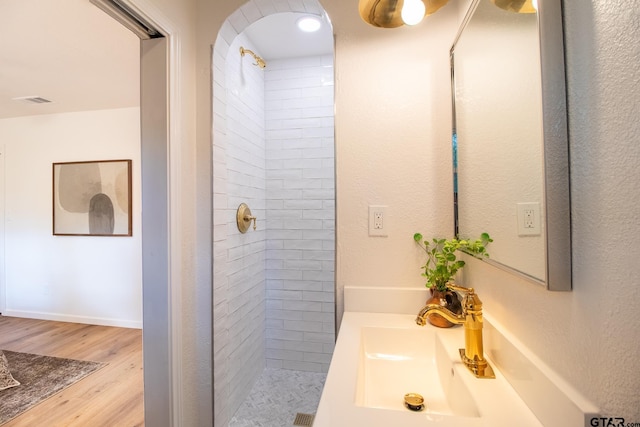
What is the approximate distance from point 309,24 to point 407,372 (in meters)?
2.04

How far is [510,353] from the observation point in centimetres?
75

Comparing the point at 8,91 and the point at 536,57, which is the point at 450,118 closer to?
the point at 536,57

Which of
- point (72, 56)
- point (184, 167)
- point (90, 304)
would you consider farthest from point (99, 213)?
point (184, 167)

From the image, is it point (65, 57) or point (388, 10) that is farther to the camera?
point (65, 57)

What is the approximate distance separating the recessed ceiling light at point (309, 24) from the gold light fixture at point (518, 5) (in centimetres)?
132

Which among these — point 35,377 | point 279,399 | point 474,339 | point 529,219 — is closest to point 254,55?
point 529,219

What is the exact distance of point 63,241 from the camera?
3479 mm

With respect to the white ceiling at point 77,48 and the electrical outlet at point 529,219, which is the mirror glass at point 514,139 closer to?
the electrical outlet at point 529,219

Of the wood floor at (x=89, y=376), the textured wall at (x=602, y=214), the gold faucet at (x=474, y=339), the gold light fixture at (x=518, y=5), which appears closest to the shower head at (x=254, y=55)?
the gold light fixture at (x=518, y=5)

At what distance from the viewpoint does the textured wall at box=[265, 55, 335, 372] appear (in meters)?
2.34

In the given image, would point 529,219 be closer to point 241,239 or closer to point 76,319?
point 241,239

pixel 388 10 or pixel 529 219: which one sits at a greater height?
pixel 388 10

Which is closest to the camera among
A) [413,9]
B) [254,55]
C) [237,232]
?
[413,9]

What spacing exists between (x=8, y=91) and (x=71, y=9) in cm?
195
